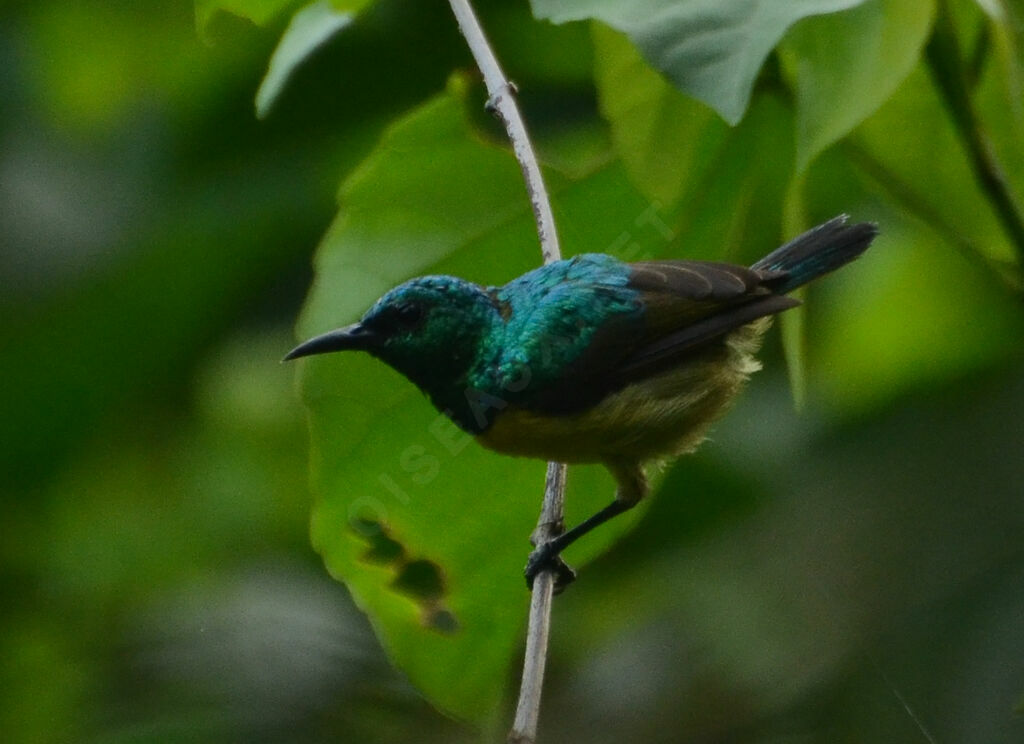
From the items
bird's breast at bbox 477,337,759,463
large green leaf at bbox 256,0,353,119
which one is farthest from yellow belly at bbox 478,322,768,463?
large green leaf at bbox 256,0,353,119

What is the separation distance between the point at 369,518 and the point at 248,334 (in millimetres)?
1806

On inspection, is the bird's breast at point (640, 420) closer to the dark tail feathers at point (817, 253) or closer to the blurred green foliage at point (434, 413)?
the blurred green foliage at point (434, 413)

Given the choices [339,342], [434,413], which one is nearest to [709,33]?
[339,342]

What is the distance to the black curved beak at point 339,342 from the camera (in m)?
2.46

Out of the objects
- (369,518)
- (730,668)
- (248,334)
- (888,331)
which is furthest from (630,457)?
(248,334)

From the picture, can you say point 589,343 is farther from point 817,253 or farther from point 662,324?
point 817,253

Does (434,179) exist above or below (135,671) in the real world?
above

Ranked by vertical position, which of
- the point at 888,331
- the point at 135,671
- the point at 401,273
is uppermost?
the point at 401,273

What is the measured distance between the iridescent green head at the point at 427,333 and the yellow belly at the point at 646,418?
171 millimetres

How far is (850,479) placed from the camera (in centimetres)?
366

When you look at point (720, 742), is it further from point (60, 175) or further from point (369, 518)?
point (60, 175)

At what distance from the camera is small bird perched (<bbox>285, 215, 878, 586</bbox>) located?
272 centimetres

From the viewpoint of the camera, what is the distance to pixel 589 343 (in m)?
2.96

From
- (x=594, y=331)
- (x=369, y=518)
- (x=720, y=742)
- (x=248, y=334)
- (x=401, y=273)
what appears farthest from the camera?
(x=248, y=334)
